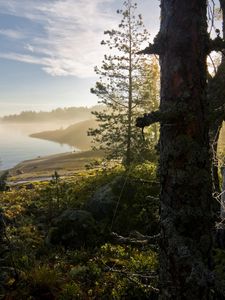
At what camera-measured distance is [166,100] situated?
3.62 m

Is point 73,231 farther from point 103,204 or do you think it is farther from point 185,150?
point 185,150

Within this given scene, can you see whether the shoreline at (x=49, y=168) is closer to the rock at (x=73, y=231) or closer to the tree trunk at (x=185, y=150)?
the rock at (x=73, y=231)

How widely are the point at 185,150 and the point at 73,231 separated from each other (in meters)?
9.27

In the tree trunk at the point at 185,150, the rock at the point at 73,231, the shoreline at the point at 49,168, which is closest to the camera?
the tree trunk at the point at 185,150

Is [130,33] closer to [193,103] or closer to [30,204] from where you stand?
[30,204]

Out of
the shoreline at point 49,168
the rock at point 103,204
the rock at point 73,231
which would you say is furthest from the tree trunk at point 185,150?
the shoreline at point 49,168

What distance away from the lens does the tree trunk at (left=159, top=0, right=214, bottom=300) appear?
3486 millimetres

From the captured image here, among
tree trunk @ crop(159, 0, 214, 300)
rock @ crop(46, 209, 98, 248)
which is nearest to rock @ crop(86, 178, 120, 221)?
rock @ crop(46, 209, 98, 248)

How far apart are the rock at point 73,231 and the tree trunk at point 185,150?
330 inches

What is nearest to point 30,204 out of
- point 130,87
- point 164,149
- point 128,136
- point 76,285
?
point 128,136

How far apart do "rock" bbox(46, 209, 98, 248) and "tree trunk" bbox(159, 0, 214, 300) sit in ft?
27.5

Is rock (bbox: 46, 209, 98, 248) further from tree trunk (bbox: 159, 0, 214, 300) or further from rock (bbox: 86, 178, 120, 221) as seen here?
tree trunk (bbox: 159, 0, 214, 300)

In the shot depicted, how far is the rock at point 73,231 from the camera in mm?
11945

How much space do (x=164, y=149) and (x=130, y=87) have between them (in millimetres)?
22944
